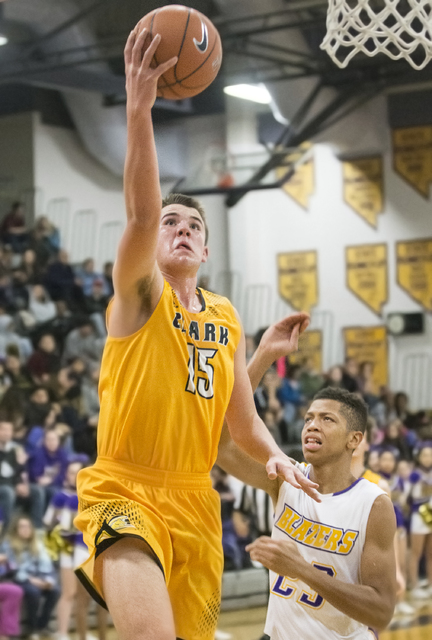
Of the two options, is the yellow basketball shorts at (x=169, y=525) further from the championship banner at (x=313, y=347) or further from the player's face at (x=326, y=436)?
the championship banner at (x=313, y=347)

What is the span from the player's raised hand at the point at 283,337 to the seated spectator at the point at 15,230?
966 cm

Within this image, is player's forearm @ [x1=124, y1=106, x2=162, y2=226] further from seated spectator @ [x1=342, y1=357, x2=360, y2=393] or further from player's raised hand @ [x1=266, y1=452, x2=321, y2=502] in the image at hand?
seated spectator @ [x1=342, y1=357, x2=360, y2=393]

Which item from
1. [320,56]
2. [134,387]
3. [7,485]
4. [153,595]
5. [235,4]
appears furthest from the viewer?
[320,56]

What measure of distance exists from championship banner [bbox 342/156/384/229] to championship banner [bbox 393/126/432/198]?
0.36 meters

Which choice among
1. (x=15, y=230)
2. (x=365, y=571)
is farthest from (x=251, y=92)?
(x=365, y=571)

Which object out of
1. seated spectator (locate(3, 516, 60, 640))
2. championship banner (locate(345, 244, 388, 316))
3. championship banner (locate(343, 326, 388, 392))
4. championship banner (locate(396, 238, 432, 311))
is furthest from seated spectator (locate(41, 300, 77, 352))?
championship banner (locate(396, 238, 432, 311))

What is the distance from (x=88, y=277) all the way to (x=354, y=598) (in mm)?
10191

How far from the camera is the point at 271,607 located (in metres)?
3.45

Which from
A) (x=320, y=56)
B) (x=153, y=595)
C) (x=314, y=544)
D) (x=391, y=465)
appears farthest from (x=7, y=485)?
(x=320, y=56)

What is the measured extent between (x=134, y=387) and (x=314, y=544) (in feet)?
3.33

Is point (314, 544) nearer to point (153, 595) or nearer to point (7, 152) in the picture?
point (153, 595)

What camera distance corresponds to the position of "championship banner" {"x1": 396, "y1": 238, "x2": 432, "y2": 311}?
50.5 ft

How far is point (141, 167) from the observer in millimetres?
2586

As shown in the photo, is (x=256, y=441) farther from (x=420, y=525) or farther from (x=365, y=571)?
(x=420, y=525)
